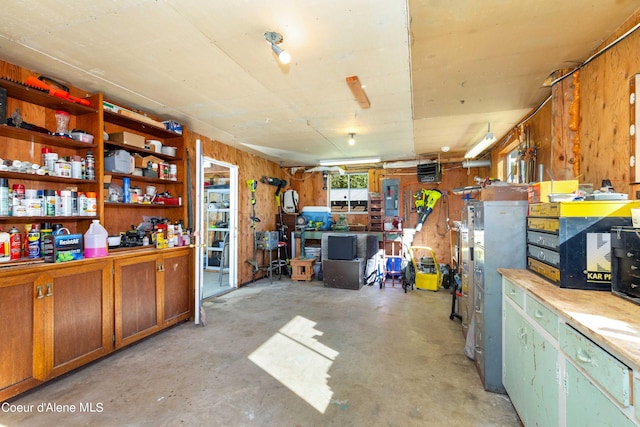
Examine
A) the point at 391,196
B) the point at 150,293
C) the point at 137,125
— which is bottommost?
the point at 150,293

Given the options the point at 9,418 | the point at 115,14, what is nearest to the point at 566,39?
the point at 115,14

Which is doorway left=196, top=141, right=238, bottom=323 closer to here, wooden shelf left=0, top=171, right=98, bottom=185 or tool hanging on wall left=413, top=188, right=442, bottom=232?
wooden shelf left=0, top=171, right=98, bottom=185

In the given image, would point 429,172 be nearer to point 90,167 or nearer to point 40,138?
point 90,167

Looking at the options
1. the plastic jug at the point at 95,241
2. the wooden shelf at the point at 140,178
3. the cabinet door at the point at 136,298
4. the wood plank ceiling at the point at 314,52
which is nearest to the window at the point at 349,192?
the wood plank ceiling at the point at 314,52

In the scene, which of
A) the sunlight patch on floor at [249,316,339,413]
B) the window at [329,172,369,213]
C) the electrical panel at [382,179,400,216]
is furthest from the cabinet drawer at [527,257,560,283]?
the window at [329,172,369,213]

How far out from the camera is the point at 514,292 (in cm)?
194

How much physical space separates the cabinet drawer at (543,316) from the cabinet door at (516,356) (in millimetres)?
120

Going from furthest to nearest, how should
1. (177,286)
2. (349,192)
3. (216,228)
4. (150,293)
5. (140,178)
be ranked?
(349,192)
(216,228)
(177,286)
(140,178)
(150,293)

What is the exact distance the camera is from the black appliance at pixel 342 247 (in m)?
5.52

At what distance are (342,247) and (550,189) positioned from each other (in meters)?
3.81

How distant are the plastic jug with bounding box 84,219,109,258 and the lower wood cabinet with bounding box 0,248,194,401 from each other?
0.08 metres

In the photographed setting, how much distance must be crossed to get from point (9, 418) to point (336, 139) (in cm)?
445

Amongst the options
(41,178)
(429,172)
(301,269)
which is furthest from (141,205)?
(429,172)

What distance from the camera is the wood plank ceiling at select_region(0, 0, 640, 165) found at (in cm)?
171
